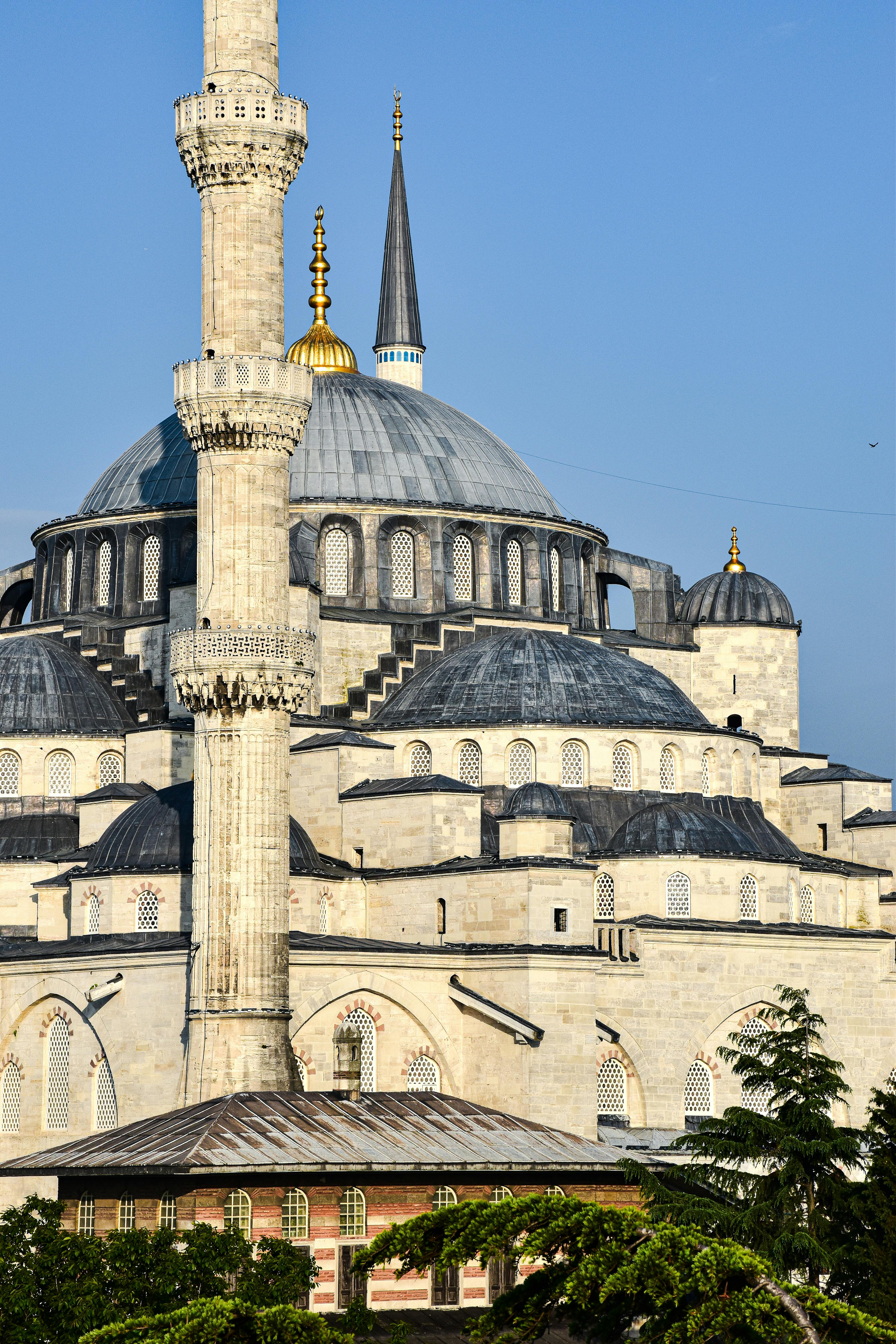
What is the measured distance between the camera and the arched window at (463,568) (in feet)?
173

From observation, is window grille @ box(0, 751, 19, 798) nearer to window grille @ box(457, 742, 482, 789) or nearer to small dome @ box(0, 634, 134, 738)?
small dome @ box(0, 634, 134, 738)

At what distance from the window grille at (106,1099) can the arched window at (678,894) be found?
31.5ft

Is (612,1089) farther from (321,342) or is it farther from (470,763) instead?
(321,342)

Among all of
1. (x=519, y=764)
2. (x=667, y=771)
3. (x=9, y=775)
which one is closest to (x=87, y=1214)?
(x=519, y=764)

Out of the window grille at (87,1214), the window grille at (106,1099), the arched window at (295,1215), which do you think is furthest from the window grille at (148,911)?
the arched window at (295,1215)

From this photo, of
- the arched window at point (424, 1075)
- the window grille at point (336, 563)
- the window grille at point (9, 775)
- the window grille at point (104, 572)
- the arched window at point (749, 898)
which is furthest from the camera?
the window grille at point (104, 572)

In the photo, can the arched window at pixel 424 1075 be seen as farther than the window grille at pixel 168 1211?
Yes

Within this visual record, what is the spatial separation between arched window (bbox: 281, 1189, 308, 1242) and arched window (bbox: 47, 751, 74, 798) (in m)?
17.1

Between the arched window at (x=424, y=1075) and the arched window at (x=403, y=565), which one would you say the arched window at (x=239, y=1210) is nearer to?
the arched window at (x=424, y=1075)

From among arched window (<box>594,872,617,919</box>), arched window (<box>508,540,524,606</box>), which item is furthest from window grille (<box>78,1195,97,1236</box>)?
arched window (<box>508,540,524,606</box>)

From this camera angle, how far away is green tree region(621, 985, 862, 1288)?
29.4 m

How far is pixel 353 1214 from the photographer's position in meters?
32.6

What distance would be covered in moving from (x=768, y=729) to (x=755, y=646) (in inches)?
68.9

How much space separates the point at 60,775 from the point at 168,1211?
17.4 meters
